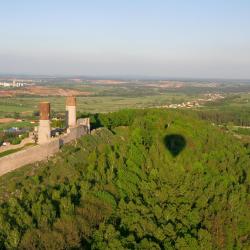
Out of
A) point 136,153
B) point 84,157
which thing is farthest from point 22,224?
point 136,153

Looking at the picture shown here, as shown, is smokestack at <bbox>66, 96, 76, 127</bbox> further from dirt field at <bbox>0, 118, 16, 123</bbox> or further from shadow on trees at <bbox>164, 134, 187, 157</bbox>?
dirt field at <bbox>0, 118, 16, 123</bbox>

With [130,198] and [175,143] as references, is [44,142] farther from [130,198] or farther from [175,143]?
[175,143]

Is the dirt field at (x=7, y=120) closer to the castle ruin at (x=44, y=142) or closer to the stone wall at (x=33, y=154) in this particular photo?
the castle ruin at (x=44, y=142)

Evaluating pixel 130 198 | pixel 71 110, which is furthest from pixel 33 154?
pixel 71 110

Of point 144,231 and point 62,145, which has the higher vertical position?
point 62,145

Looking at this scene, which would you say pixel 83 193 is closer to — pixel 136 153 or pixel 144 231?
pixel 144 231

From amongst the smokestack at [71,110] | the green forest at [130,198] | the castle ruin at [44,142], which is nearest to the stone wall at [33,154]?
the castle ruin at [44,142]
